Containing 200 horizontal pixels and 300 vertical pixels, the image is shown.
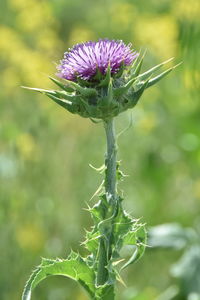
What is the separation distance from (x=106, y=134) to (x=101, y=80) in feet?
0.68

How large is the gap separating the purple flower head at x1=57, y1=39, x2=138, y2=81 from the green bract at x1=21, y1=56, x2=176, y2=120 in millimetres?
34

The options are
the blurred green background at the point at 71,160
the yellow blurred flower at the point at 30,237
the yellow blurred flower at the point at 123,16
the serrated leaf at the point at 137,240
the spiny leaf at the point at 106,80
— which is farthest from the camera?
the yellow blurred flower at the point at 123,16

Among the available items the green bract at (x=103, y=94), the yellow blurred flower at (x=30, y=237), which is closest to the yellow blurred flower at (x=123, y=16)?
the yellow blurred flower at (x=30, y=237)

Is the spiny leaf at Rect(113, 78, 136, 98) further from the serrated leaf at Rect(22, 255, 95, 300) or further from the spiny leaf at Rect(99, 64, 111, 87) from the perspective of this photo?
the serrated leaf at Rect(22, 255, 95, 300)

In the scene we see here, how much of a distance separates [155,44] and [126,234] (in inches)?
201

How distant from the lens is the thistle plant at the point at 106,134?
2.48 m

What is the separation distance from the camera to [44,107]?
253 inches

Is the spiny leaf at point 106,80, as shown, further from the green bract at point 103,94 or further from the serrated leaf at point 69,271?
the serrated leaf at point 69,271

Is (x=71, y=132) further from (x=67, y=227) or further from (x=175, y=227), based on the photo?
(x=175, y=227)

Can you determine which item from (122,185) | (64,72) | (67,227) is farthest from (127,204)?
(64,72)

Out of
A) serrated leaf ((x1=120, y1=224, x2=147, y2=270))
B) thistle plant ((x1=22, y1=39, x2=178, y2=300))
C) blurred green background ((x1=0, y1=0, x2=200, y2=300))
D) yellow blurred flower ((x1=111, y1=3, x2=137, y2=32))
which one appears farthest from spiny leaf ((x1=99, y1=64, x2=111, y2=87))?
yellow blurred flower ((x1=111, y1=3, x2=137, y2=32))

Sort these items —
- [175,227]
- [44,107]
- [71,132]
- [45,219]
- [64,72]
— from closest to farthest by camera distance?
[64,72]
[175,227]
[45,219]
[44,107]
[71,132]

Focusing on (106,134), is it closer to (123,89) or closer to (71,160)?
(123,89)

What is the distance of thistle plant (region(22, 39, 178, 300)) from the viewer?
A: 2.48m
